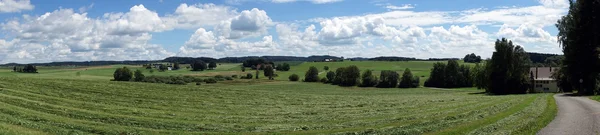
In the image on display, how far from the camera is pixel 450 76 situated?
12481 cm

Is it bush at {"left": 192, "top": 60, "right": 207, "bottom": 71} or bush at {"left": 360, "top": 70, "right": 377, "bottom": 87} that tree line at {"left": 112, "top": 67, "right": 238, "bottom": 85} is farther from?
bush at {"left": 192, "top": 60, "right": 207, "bottom": 71}

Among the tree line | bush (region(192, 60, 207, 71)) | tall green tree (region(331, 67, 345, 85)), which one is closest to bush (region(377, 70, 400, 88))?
tall green tree (region(331, 67, 345, 85))

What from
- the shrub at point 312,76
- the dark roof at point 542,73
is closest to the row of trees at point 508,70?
the dark roof at point 542,73

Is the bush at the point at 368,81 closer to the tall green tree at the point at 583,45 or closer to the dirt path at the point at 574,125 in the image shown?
the tall green tree at the point at 583,45

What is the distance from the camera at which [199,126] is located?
74.4 ft

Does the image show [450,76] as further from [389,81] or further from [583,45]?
[583,45]

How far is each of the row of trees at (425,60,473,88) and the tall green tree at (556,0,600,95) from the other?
68.1m

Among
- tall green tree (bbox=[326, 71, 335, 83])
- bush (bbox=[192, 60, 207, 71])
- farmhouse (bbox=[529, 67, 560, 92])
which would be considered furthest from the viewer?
bush (bbox=[192, 60, 207, 71])

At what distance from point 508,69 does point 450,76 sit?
53.6 meters

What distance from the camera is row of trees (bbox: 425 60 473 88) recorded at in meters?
125

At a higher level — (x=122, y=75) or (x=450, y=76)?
(x=450, y=76)

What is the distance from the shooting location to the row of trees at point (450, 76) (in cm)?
12469

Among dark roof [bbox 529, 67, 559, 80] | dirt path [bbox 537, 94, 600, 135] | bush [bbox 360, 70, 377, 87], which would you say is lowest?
bush [bbox 360, 70, 377, 87]

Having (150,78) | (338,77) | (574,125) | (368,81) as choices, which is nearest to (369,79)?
(368,81)
